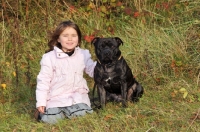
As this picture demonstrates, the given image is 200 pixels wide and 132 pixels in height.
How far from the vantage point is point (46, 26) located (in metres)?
7.23

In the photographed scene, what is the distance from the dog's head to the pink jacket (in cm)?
31

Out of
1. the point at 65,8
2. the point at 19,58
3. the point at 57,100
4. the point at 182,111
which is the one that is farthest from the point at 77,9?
the point at 182,111

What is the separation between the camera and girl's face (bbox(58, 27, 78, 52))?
4.79m

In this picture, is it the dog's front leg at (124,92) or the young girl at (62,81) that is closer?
the young girl at (62,81)

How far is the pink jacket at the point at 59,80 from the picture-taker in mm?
4742

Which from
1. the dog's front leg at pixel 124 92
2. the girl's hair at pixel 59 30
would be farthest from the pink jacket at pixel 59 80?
the dog's front leg at pixel 124 92

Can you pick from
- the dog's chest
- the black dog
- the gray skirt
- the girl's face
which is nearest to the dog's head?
the black dog

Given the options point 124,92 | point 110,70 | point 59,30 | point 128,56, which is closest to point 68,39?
point 59,30

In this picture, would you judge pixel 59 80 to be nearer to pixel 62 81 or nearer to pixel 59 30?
pixel 62 81

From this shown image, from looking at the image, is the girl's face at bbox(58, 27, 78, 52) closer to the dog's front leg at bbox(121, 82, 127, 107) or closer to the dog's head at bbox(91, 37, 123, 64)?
the dog's head at bbox(91, 37, 123, 64)

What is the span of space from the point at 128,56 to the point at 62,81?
1904 millimetres

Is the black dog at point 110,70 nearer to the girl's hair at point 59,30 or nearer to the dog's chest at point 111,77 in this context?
the dog's chest at point 111,77

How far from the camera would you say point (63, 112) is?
190 inches

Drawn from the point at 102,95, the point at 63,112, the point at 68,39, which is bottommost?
the point at 63,112
